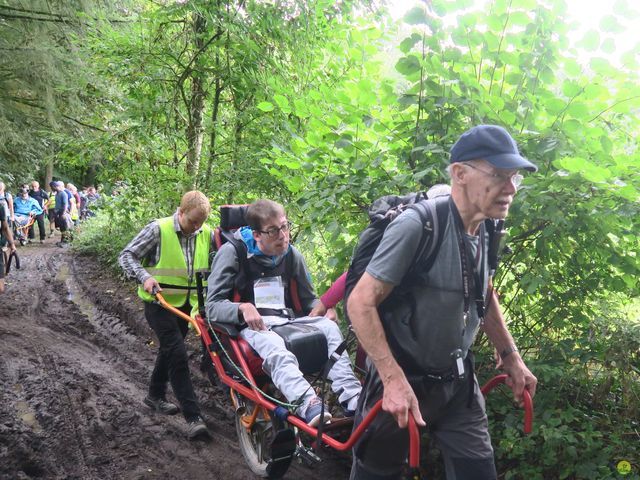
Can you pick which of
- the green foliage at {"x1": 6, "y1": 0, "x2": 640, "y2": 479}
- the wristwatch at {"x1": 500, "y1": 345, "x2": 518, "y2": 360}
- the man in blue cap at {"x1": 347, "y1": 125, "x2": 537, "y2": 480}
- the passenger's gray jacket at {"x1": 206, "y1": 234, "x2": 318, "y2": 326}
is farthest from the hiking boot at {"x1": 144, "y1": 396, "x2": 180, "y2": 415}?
the wristwatch at {"x1": 500, "y1": 345, "x2": 518, "y2": 360}

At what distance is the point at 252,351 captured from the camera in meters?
3.99

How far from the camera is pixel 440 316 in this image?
2.35 m

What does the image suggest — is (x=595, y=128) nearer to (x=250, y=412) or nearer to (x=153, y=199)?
(x=250, y=412)

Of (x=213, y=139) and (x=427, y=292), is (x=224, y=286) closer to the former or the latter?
(x=427, y=292)

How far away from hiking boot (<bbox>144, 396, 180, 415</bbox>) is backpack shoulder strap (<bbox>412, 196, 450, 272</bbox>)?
386 centimetres

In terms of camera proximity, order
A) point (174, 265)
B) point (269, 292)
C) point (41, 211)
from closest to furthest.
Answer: point (269, 292)
point (174, 265)
point (41, 211)

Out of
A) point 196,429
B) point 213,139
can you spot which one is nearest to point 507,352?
point 196,429

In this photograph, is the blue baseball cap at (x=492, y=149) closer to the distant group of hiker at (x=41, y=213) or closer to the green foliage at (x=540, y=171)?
the green foliage at (x=540, y=171)

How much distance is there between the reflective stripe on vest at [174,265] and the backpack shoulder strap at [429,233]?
323cm

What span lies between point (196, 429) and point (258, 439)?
72cm

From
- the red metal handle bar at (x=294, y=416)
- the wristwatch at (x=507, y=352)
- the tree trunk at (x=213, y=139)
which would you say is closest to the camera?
the red metal handle bar at (x=294, y=416)

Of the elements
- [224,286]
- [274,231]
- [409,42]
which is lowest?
[224,286]

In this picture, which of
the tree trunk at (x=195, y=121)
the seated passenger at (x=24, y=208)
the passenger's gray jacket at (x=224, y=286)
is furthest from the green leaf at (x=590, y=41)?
the seated passenger at (x=24, y=208)

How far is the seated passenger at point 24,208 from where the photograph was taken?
1811cm
